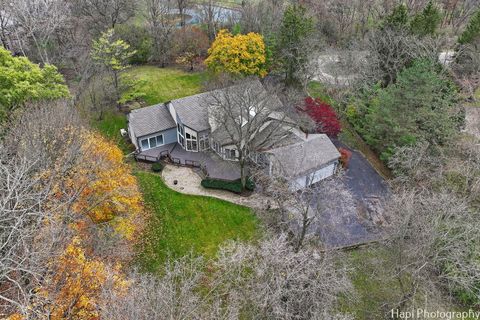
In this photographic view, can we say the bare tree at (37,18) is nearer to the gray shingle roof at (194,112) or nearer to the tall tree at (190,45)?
the tall tree at (190,45)

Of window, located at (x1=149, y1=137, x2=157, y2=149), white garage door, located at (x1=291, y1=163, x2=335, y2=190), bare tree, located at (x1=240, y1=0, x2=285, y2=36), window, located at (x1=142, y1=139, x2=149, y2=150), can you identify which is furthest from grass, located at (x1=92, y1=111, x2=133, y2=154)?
bare tree, located at (x1=240, y1=0, x2=285, y2=36)

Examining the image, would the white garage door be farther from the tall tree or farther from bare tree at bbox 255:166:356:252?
the tall tree

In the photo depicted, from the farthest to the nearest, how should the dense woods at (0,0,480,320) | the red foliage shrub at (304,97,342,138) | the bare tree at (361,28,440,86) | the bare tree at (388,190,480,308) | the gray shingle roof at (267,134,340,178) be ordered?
the bare tree at (361,28,440,86), the red foliage shrub at (304,97,342,138), the gray shingle roof at (267,134,340,178), the bare tree at (388,190,480,308), the dense woods at (0,0,480,320)

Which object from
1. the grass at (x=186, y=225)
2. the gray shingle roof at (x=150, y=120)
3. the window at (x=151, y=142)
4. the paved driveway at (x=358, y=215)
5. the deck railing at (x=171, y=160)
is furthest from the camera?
the window at (x=151, y=142)

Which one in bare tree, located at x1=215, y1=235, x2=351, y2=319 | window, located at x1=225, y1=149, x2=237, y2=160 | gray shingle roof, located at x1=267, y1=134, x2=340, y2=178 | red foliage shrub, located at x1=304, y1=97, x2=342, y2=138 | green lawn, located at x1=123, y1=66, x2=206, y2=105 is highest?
bare tree, located at x1=215, y1=235, x2=351, y2=319

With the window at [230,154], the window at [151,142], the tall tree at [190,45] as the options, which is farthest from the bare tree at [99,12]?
the window at [230,154]

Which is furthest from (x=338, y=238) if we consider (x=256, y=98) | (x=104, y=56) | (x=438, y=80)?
(x=104, y=56)

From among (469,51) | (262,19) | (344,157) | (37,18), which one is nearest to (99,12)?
(37,18)
